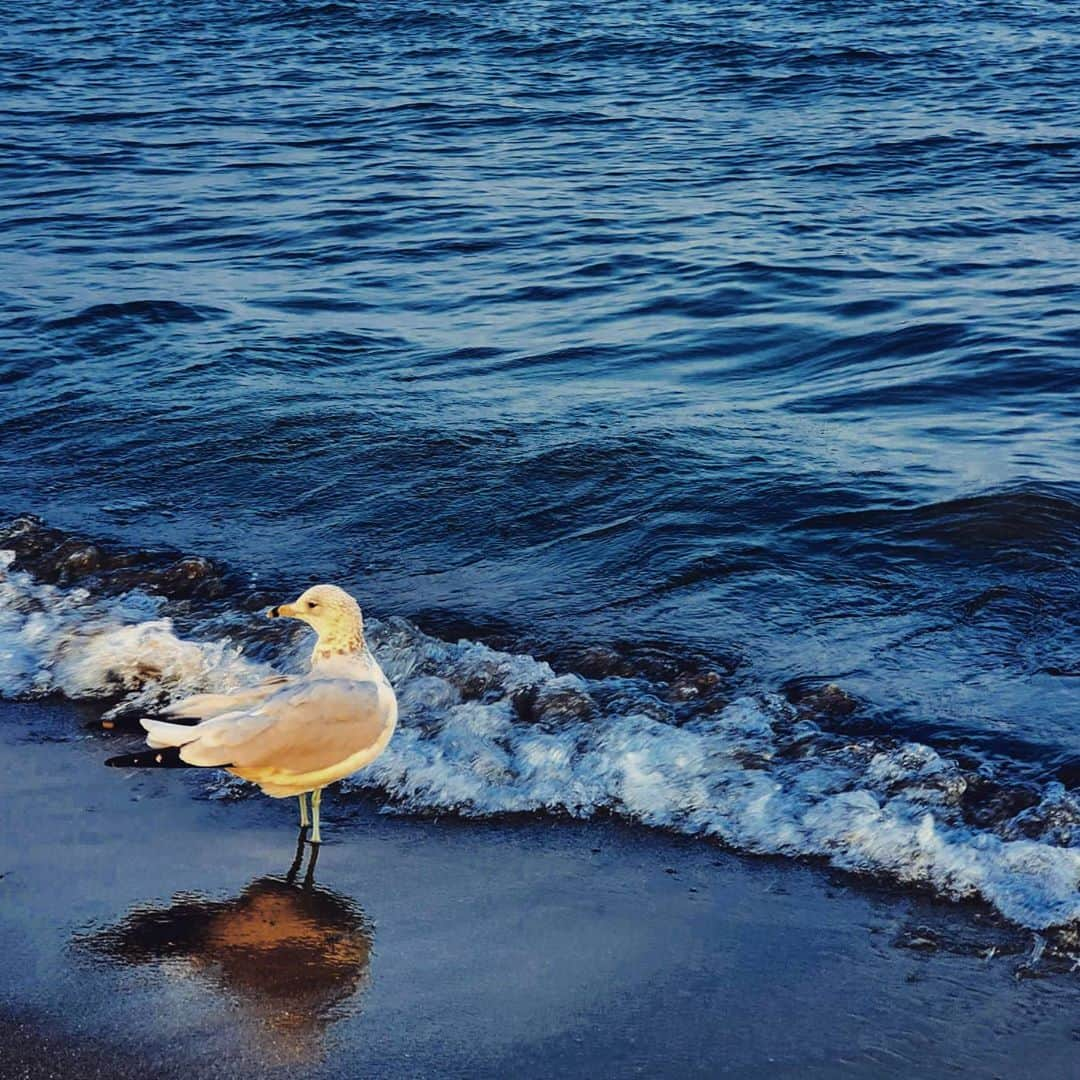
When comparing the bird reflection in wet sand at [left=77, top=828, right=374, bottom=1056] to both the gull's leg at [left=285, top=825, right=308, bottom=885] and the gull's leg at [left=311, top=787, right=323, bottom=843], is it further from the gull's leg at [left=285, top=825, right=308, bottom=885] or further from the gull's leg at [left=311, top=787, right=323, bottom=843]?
the gull's leg at [left=311, top=787, right=323, bottom=843]

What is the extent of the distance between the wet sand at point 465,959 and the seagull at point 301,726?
254 mm

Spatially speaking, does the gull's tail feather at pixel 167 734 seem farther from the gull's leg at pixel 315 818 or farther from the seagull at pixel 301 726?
the gull's leg at pixel 315 818

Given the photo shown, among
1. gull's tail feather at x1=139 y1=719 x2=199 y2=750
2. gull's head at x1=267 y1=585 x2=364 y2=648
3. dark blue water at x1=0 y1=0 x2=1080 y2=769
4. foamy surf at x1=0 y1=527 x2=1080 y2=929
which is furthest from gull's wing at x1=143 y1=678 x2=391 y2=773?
dark blue water at x1=0 y1=0 x2=1080 y2=769

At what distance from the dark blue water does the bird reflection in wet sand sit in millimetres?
1867

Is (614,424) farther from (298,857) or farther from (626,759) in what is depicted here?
(298,857)

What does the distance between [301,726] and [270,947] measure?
0.65m

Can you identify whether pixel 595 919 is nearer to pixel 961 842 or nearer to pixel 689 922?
pixel 689 922

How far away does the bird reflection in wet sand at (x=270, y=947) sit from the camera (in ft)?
12.1

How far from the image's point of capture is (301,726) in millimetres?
4363

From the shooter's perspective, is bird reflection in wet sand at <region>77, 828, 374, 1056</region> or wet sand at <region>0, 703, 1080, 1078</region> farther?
bird reflection in wet sand at <region>77, 828, 374, 1056</region>

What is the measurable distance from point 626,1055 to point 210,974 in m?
1.02

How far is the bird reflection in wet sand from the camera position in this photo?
3.68 meters

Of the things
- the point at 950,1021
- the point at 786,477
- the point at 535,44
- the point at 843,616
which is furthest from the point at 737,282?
the point at 535,44

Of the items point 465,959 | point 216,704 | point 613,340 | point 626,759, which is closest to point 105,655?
point 216,704
